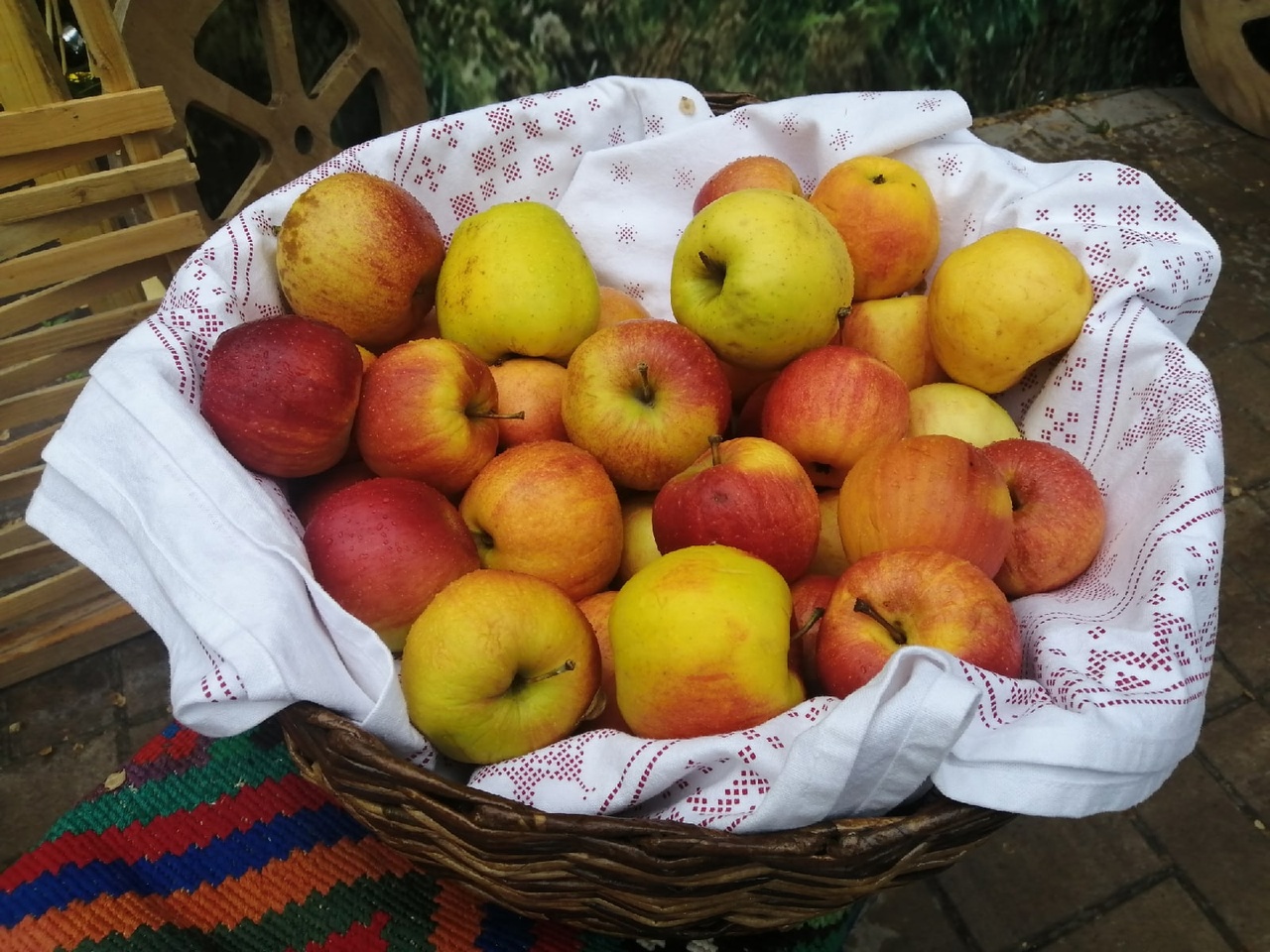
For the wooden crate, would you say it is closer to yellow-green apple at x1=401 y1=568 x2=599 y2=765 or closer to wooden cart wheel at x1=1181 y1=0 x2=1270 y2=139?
yellow-green apple at x1=401 y1=568 x2=599 y2=765

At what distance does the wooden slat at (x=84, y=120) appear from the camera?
112cm

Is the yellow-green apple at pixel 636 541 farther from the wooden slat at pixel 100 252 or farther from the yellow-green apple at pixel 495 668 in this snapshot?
the wooden slat at pixel 100 252

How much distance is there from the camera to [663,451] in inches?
34.3

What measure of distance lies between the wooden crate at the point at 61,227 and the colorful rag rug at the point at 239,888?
2.42 ft

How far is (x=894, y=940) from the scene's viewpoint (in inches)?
50.5

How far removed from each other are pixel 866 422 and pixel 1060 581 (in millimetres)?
218

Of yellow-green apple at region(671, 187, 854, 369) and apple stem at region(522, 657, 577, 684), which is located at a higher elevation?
yellow-green apple at region(671, 187, 854, 369)

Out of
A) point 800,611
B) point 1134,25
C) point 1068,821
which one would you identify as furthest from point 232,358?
point 1134,25

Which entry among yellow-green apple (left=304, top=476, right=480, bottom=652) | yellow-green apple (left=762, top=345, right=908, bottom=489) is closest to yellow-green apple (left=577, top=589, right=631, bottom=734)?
yellow-green apple (left=304, top=476, right=480, bottom=652)

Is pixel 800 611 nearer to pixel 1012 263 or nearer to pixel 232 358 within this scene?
pixel 1012 263

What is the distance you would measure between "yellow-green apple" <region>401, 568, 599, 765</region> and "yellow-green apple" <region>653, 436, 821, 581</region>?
127 millimetres

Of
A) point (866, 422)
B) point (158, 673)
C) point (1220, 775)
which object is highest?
point (866, 422)

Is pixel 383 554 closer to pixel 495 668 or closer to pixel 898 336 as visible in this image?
pixel 495 668

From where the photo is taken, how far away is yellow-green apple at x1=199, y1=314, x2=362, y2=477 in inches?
30.8
